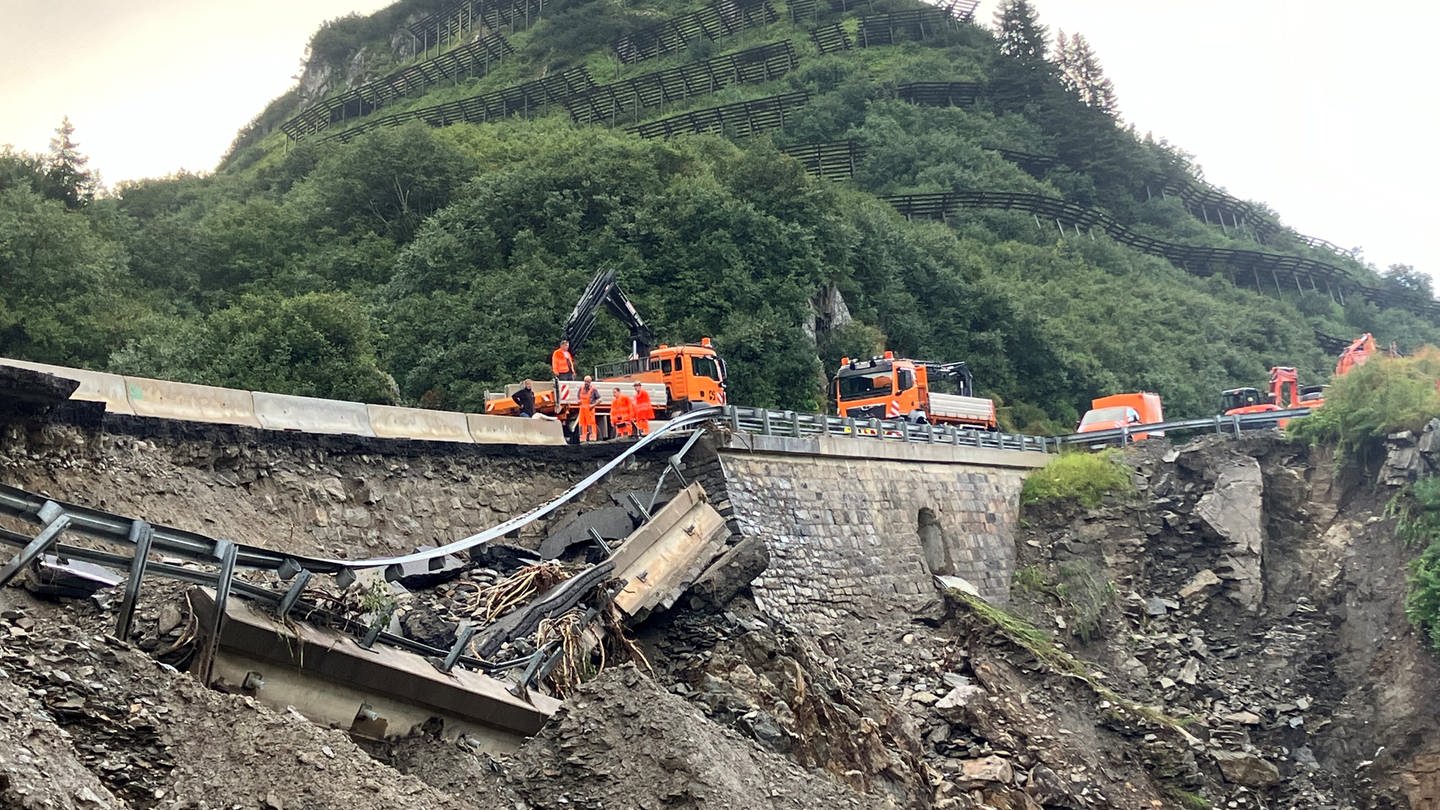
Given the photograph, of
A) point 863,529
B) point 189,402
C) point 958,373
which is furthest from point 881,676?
point 958,373

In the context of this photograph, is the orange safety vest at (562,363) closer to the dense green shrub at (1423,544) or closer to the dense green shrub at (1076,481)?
the dense green shrub at (1076,481)

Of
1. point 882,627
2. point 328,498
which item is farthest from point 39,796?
point 882,627

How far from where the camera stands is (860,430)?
925 inches

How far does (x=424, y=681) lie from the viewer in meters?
11.6

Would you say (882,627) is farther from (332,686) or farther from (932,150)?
(932,150)

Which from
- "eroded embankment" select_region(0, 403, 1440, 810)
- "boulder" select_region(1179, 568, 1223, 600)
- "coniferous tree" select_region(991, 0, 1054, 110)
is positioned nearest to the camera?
"eroded embankment" select_region(0, 403, 1440, 810)

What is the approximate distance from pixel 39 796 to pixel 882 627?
1491 centimetres

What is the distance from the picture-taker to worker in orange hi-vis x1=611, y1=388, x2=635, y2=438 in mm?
21281

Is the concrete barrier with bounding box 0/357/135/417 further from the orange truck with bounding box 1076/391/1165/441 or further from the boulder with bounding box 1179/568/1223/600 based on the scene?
the orange truck with bounding box 1076/391/1165/441

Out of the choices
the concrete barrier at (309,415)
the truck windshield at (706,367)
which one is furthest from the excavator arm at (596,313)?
the concrete barrier at (309,415)

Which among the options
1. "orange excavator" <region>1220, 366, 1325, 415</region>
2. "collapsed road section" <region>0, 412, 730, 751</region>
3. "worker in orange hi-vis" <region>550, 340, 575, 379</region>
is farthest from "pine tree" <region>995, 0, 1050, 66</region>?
"collapsed road section" <region>0, 412, 730, 751</region>

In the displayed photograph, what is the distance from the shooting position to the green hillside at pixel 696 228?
30.2m

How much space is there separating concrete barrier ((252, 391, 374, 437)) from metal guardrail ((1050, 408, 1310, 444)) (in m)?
16.4

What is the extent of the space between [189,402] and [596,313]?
38.0ft
